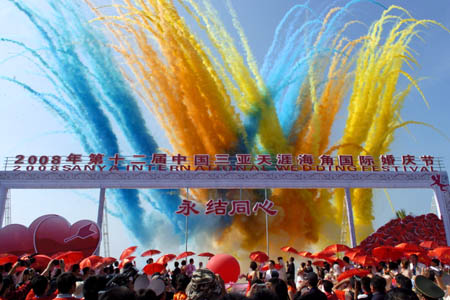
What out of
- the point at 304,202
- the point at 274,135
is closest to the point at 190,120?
the point at 274,135

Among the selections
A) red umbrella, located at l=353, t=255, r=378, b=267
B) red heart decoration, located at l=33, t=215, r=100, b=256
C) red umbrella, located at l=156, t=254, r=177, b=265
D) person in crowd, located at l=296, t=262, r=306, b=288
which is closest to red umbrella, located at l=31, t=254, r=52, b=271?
red umbrella, located at l=156, t=254, r=177, b=265

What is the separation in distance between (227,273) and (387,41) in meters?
20.3

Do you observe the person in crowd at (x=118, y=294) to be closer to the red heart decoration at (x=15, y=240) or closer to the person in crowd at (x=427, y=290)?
the person in crowd at (x=427, y=290)

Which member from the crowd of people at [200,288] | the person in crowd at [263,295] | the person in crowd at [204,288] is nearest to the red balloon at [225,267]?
the crowd of people at [200,288]

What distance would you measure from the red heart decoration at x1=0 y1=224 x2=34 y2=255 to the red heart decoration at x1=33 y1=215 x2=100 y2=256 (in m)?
0.41

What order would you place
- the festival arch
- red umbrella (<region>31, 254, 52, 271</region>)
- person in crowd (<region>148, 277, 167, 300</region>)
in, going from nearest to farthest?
person in crowd (<region>148, 277, 167, 300</region>)
red umbrella (<region>31, 254, 52, 271</region>)
the festival arch

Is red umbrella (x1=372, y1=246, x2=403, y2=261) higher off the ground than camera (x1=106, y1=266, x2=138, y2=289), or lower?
higher

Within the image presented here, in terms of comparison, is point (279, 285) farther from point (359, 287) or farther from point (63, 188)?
point (63, 188)

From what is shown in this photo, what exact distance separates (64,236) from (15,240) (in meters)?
1.88

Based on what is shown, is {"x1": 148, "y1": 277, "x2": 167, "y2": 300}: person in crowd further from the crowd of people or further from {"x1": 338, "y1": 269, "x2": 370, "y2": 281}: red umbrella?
{"x1": 338, "y1": 269, "x2": 370, "y2": 281}: red umbrella

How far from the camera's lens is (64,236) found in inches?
559

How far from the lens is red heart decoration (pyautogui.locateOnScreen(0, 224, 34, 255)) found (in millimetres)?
13602

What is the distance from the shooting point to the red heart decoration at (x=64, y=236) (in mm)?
13797

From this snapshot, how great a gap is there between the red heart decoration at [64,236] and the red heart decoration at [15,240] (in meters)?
0.41
